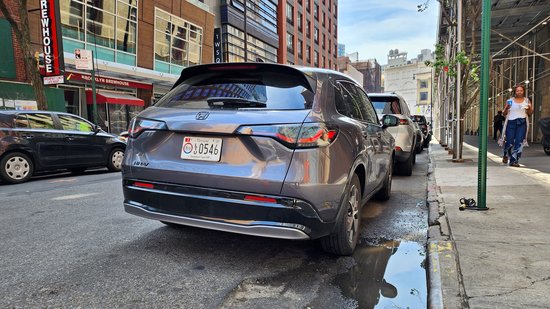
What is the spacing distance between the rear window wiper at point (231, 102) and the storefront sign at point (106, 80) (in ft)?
49.4

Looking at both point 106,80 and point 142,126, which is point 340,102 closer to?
point 142,126

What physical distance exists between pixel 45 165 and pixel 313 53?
149 feet

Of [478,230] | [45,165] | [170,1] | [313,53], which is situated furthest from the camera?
[313,53]

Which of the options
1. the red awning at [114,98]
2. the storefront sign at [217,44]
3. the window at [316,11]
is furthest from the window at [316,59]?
the red awning at [114,98]

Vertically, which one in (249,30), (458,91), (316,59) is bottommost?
(458,91)

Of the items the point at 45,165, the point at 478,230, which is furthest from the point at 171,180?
the point at 45,165

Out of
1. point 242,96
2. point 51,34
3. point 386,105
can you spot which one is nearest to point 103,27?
point 51,34

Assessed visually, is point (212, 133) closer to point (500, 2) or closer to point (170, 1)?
point (500, 2)

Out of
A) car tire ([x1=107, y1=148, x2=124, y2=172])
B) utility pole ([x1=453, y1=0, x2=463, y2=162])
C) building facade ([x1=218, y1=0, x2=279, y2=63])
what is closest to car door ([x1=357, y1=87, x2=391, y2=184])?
utility pole ([x1=453, y1=0, x2=463, y2=162])

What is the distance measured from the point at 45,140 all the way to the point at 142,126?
6164 mm

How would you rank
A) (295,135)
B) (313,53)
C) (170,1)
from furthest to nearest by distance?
1. (313,53)
2. (170,1)
3. (295,135)

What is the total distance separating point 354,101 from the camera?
13.7 ft

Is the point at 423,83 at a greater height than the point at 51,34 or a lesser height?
greater

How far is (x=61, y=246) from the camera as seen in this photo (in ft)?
11.9
